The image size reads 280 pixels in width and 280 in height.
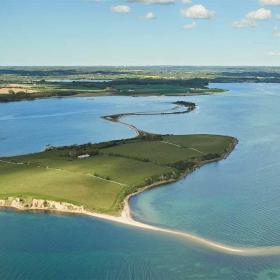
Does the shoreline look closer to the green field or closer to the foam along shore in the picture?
the foam along shore

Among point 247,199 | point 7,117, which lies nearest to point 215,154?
point 247,199

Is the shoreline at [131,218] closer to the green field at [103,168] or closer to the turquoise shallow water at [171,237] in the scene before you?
the green field at [103,168]

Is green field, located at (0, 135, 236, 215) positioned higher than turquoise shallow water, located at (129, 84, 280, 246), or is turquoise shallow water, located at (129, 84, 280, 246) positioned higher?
green field, located at (0, 135, 236, 215)

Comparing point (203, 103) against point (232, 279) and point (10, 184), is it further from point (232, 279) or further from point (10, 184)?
point (232, 279)

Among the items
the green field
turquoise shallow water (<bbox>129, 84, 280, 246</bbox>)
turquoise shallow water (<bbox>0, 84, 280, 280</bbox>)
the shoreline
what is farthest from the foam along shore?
turquoise shallow water (<bbox>129, 84, 280, 246</bbox>)

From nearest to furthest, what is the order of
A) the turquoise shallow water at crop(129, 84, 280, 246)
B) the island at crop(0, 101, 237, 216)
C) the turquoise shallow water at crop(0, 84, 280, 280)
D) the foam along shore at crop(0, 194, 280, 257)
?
1. the turquoise shallow water at crop(0, 84, 280, 280)
2. the foam along shore at crop(0, 194, 280, 257)
3. the turquoise shallow water at crop(129, 84, 280, 246)
4. the island at crop(0, 101, 237, 216)

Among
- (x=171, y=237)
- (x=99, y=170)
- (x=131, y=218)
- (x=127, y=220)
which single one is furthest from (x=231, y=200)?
(x=99, y=170)

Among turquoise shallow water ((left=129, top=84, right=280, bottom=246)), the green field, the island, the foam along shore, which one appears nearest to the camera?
the foam along shore
